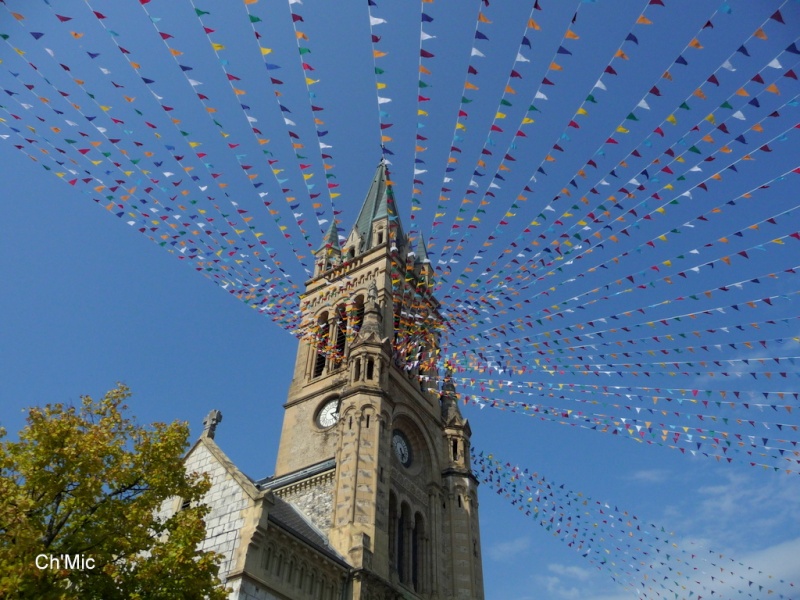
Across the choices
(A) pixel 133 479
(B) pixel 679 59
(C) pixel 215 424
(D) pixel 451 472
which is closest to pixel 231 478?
(C) pixel 215 424

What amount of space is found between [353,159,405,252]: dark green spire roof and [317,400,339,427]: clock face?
1285 cm

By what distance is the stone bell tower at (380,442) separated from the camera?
86.0 ft

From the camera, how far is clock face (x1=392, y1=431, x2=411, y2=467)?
3172 centimetres

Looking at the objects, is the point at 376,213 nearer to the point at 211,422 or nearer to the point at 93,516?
the point at 211,422

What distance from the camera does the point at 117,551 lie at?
13375 millimetres

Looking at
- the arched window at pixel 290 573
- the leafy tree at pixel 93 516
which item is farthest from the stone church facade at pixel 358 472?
the leafy tree at pixel 93 516

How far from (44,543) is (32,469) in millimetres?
1521

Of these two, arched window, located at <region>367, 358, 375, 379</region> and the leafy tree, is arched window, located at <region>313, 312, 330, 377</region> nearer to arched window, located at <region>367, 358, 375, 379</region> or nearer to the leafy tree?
arched window, located at <region>367, 358, 375, 379</region>

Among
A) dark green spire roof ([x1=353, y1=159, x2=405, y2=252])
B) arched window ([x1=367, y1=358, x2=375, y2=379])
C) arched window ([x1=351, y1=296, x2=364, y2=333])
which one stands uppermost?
dark green spire roof ([x1=353, y1=159, x2=405, y2=252])

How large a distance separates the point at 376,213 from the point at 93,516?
34329 millimetres

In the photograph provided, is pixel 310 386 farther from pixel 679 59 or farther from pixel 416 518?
pixel 679 59

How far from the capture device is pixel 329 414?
32781 millimetres

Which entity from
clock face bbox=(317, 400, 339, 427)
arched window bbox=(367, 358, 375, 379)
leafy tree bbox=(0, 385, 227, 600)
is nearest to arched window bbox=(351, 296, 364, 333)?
clock face bbox=(317, 400, 339, 427)

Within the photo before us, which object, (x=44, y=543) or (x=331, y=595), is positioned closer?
(x=44, y=543)
